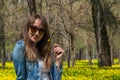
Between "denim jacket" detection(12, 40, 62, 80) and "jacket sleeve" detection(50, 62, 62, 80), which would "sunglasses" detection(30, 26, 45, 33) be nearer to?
"denim jacket" detection(12, 40, 62, 80)

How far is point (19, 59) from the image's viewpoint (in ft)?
10.8

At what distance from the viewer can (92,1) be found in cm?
2027

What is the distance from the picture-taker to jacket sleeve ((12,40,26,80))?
3291 mm

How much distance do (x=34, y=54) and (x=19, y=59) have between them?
0.14 meters

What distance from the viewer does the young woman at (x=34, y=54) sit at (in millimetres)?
3309

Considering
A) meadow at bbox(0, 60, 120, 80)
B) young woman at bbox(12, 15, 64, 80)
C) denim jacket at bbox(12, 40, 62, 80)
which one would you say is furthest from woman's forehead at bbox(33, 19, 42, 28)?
meadow at bbox(0, 60, 120, 80)

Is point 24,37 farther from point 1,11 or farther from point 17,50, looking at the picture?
point 1,11

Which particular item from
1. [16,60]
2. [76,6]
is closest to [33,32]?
[16,60]

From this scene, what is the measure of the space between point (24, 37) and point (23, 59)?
7.8 inches

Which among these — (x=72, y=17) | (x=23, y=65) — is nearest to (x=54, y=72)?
(x=23, y=65)

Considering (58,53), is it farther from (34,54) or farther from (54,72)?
(34,54)

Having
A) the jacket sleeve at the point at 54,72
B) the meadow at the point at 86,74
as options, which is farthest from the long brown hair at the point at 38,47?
the meadow at the point at 86,74

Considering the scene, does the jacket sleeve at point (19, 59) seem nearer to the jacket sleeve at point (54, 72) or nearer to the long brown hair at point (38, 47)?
the long brown hair at point (38, 47)

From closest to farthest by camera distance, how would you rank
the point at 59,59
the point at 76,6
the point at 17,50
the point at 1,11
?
the point at 17,50 → the point at 59,59 → the point at 1,11 → the point at 76,6
